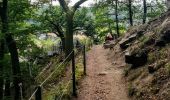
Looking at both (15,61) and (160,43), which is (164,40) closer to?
(160,43)

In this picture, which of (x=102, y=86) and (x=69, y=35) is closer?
(x=102, y=86)

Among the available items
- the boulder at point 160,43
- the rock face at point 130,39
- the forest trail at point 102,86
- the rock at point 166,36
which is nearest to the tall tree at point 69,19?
the rock face at point 130,39

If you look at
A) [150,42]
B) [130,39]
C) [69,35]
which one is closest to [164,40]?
[150,42]

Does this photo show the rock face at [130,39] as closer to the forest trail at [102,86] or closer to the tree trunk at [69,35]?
the forest trail at [102,86]

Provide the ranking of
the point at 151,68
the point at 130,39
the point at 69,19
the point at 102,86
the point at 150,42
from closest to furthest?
the point at 151,68 < the point at 102,86 < the point at 150,42 < the point at 130,39 < the point at 69,19

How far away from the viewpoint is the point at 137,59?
13.9m

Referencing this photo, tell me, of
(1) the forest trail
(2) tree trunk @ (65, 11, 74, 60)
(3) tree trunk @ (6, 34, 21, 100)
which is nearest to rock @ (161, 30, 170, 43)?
(1) the forest trail

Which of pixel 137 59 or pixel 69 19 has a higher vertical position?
pixel 69 19

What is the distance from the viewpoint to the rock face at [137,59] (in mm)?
13698

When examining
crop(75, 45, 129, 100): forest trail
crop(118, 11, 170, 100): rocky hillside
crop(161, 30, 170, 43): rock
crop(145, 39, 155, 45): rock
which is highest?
crop(161, 30, 170, 43): rock

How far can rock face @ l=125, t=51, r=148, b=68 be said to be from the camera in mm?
13698

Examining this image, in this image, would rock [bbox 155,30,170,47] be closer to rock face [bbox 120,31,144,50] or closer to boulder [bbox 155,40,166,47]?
boulder [bbox 155,40,166,47]

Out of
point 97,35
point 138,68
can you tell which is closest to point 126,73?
point 138,68

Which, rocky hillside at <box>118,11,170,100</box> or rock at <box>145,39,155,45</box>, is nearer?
rocky hillside at <box>118,11,170,100</box>
